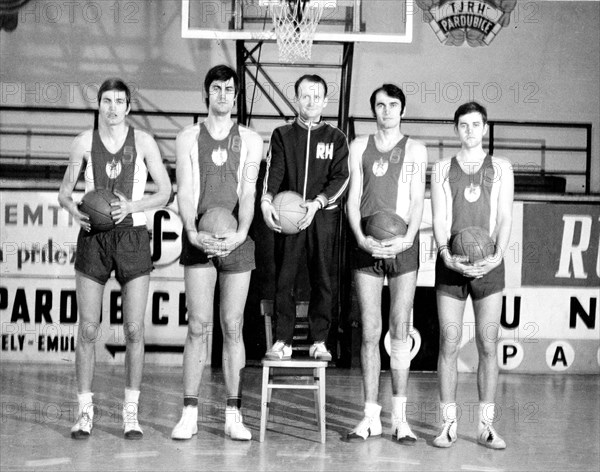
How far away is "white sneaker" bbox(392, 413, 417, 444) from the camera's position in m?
4.91

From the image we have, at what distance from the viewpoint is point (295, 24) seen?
7043 millimetres

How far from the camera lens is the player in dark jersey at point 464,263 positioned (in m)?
4.84

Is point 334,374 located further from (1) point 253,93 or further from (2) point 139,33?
(2) point 139,33

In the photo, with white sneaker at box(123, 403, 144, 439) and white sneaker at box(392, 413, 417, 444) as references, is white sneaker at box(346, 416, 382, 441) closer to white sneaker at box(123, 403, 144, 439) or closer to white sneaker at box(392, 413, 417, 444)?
white sneaker at box(392, 413, 417, 444)

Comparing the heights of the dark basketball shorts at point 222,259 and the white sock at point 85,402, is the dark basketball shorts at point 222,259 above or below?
above

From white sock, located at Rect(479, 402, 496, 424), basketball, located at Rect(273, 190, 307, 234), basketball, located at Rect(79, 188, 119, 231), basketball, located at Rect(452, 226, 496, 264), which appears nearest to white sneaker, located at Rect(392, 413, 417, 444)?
white sock, located at Rect(479, 402, 496, 424)

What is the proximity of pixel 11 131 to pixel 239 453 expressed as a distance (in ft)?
21.8

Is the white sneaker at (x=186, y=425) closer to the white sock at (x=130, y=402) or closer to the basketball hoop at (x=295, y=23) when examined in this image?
the white sock at (x=130, y=402)

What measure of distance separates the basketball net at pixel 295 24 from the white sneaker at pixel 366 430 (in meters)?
3.06

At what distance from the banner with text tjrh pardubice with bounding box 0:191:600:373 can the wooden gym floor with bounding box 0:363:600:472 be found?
561 millimetres

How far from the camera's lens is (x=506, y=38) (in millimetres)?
10297

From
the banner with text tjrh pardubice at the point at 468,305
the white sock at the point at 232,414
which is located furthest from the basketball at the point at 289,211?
the banner with text tjrh pardubice at the point at 468,305

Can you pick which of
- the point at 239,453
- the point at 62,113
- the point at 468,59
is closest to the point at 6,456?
the point at 239,453

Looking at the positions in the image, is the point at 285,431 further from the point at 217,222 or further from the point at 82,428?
the point at 217,222
